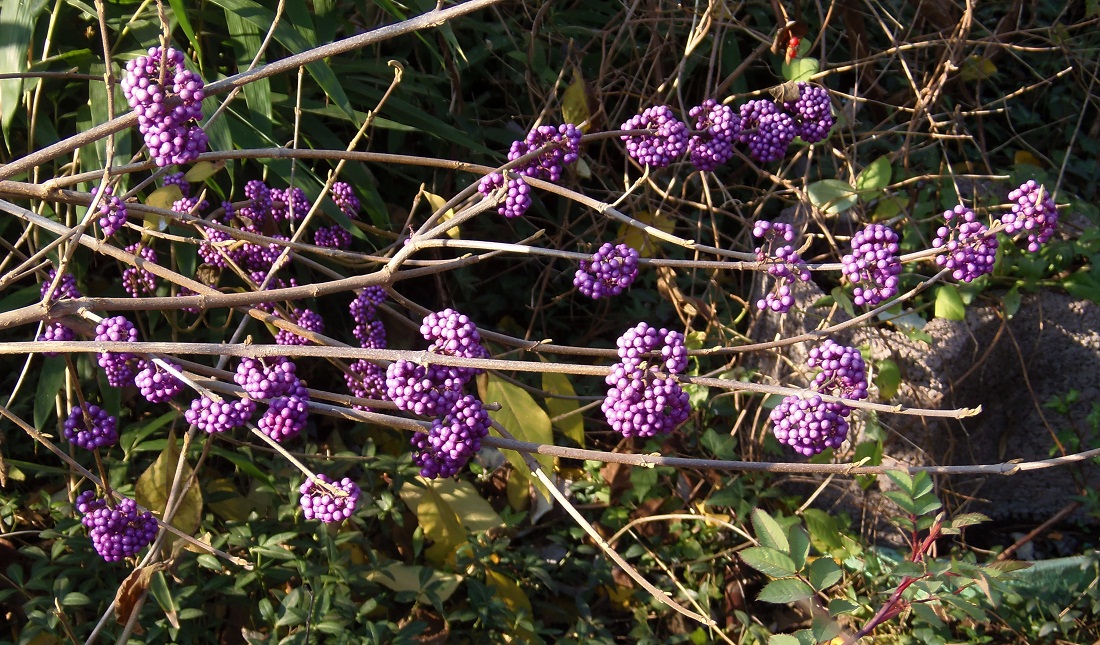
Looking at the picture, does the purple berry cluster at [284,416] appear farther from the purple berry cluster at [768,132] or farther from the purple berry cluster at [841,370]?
the purple berry cluster at [768,132]

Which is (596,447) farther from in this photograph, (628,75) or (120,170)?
(120,170)

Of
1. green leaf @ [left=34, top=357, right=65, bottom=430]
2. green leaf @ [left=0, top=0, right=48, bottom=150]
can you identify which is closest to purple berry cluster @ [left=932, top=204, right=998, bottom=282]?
green leaf @ [left=0, top=0, right=48, bottom=150]

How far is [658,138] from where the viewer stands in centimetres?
196

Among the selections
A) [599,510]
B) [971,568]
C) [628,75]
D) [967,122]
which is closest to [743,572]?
[599,510]

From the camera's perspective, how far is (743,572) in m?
2.64

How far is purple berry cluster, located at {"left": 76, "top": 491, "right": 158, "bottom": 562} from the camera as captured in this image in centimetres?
168

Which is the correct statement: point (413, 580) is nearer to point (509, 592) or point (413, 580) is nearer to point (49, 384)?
point (509, 592)

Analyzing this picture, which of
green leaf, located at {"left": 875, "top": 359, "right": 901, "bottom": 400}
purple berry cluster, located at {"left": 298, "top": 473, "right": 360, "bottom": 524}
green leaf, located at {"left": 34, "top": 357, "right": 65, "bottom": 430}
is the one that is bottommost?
green leaf, located at {"left": 875, "top": 359, "right": 901, "bottom": 400}

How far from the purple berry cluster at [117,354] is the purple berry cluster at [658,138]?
105cm

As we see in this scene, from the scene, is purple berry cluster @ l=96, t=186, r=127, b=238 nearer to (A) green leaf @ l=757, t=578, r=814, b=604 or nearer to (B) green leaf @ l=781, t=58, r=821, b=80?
(A) green leaf @ l=757, t=578, r=814, b=604

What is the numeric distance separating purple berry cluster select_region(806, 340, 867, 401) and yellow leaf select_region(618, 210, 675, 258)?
1273 millimetres

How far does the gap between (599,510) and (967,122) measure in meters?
2.29

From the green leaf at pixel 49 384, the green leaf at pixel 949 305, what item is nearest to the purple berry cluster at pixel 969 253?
the green leaf at pixel 949 305

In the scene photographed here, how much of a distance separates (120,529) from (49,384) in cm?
74
